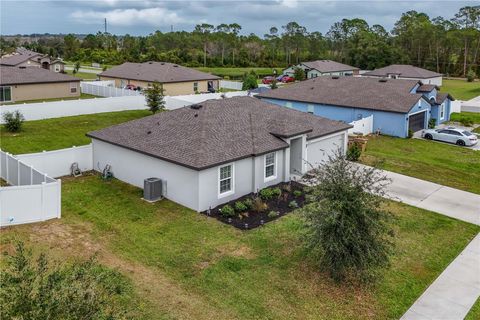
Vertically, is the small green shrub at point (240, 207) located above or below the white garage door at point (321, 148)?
below

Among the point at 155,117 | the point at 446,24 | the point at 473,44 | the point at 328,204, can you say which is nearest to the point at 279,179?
the point at 155,117

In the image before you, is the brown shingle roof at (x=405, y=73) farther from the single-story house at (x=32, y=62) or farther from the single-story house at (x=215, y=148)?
the single-story house at (x=32, y=62)

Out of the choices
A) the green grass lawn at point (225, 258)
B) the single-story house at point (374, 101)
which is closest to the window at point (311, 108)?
the single-story house at point (374, 101)

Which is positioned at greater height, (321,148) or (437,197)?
(321,148)

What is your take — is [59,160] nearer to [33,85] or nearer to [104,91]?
[33,85]

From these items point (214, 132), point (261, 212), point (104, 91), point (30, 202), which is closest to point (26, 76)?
point (104, 91)

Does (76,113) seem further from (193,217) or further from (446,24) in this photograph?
(446,24)

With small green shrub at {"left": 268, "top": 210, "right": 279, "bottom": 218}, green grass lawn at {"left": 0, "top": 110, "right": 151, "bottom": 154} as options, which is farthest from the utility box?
Result: green grass lawn at {"left": 0, "top": 110, "right": 151, "bottom": 154}
